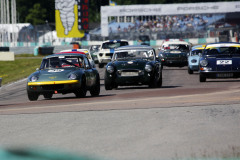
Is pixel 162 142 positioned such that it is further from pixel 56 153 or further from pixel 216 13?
pixel 216 13

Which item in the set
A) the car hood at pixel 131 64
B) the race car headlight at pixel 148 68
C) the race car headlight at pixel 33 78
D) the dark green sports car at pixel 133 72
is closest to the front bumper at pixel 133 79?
the dark green sports car at pixel 133 72

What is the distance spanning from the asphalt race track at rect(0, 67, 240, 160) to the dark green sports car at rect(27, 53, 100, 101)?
1764 mm

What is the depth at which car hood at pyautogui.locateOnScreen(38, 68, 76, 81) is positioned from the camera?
1442 centimetres

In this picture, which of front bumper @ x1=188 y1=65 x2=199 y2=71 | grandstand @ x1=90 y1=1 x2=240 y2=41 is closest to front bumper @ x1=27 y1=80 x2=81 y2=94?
front bumper @ x1=188 y1=65 x2=199 y2=71

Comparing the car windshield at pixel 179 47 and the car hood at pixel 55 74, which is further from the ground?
the car hood at pixel 55 74

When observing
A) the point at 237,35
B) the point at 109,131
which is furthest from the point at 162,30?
the point at 109,131

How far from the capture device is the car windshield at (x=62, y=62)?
50.7 feet

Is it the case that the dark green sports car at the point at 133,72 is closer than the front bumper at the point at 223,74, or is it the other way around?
the dark green sports car at the point at 133,72

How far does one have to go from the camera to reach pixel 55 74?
14.5m

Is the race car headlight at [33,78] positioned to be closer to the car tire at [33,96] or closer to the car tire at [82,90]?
the car tire at [33,96]

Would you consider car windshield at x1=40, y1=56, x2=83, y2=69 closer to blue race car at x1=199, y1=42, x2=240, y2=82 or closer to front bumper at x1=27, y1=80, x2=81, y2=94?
front bumper at x1=27, y1=80, x2=81, y2=94

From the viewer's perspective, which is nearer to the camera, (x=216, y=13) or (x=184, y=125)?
(x=184, y=125)

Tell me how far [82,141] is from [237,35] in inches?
2332

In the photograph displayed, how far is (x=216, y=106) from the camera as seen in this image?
35.4ft
